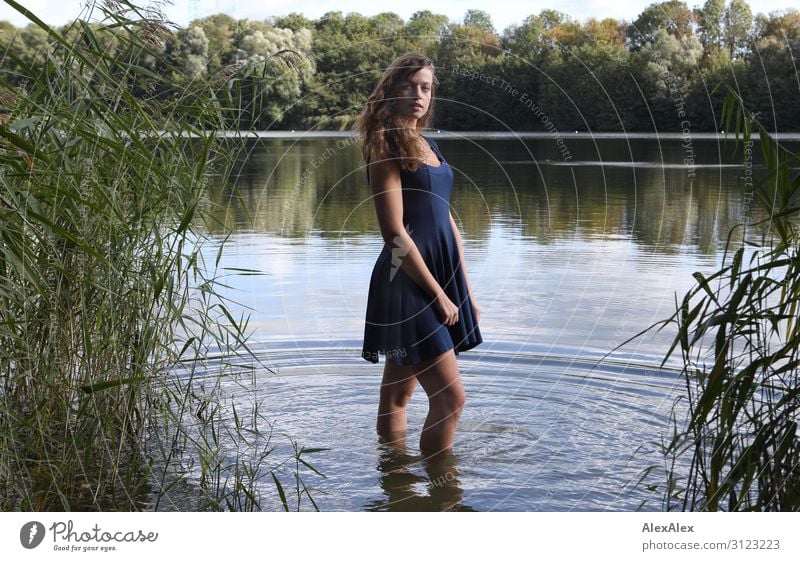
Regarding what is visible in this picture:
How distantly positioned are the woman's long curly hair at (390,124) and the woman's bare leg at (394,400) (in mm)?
811

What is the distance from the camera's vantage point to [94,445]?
335 cm

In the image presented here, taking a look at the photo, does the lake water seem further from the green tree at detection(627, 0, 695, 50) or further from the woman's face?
the green tree at detection(627, 0, 695, 50)

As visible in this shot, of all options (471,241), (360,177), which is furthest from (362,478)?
(360,177)

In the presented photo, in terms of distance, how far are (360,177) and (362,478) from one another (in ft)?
59.5

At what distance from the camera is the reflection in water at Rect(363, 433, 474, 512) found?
381 cm

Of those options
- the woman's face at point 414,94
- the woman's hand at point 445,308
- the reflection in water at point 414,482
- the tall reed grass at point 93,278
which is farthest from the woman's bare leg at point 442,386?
the woman's face at point 414,94

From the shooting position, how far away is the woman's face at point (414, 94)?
3510 millimetres

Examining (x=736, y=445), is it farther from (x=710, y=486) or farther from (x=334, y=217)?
(x=334, y=217)

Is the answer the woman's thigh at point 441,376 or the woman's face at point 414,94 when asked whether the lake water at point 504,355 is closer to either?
the woman's thigh at point 441,376

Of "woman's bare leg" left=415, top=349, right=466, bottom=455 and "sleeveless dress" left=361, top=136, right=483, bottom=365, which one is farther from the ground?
"sleeveless dress" left=361, top=136, right=483, bottom=365

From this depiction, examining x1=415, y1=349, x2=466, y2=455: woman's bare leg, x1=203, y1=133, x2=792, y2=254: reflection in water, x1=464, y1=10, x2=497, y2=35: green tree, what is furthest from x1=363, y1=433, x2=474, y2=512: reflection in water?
x1=464, y1=10, x2=497, y2=35: green tree

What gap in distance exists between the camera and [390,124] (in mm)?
3502

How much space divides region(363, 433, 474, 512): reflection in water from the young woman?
0.34 metres
